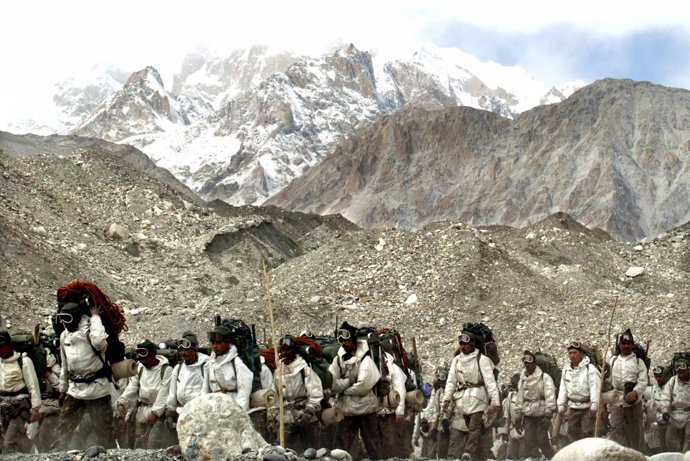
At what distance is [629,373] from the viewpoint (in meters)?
11.3

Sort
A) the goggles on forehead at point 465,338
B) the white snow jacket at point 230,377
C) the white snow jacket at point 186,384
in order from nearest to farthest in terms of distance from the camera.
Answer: the white snow jacket at point 230,377 < the white snow jacket at point 186,384 < the goggles on forehead at point 465,338

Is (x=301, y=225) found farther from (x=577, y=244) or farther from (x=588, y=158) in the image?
(x=588, y=158)

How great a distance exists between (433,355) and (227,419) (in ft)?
52.7

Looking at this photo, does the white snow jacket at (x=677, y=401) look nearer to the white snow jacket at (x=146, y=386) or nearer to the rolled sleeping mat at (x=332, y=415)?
the rolled sleeping mat at (x=332, y=415)

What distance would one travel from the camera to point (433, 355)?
22281 mm

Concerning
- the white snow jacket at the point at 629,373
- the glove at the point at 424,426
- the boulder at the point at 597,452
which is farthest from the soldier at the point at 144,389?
the white snow jacket at the point at 629,373

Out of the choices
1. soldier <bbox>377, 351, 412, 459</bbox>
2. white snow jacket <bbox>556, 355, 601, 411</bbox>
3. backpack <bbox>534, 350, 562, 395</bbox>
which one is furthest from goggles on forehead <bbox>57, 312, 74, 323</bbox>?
backpack <bbox>534, 350, 562, 395</bbox>

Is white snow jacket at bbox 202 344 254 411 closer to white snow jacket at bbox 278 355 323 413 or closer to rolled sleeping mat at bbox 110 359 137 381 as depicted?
rolled sleeping mat at bbox 110 359 137 381

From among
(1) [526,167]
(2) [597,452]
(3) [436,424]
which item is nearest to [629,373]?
(3) [436,424]

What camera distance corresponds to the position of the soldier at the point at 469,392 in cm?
930

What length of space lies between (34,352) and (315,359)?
291 cm

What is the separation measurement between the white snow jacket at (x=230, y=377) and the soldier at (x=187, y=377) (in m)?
0.28

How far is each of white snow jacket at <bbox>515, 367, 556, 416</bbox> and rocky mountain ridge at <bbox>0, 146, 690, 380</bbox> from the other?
888cm

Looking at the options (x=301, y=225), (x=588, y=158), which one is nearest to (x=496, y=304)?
(x=301, y=225)
